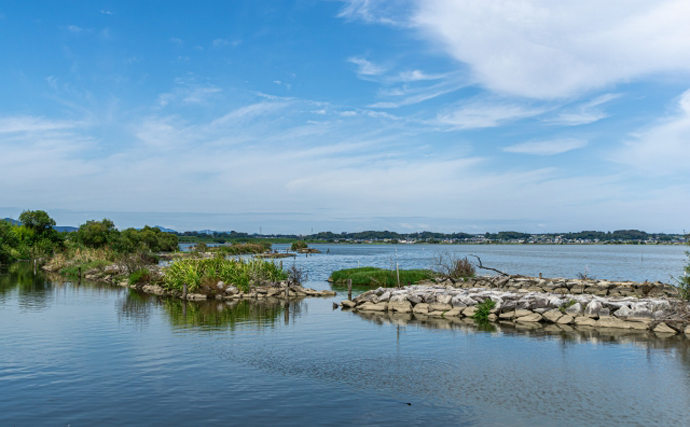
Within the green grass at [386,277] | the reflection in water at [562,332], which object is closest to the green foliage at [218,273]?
the green grass at [386,277]

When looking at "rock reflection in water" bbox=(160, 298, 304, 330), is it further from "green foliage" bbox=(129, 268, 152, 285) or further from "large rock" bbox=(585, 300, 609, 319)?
"large rock" bbox=(585, 300, 609, 319)

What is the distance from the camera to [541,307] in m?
24.8

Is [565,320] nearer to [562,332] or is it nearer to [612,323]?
[612,323]

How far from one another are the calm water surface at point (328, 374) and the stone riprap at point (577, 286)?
1455 cm

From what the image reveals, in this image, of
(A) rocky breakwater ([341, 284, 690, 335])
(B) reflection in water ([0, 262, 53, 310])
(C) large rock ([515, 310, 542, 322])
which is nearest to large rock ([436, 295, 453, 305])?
(A) rocky breakwater ([341, 284, 690, 335])

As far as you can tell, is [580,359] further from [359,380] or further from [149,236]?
[149,236]

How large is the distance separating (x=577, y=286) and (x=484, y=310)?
45.3ft

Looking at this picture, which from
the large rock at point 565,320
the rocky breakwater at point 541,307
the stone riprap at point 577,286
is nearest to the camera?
the rocky breakwater at point 541,307

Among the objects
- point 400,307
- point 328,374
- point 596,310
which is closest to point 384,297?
point 400,307

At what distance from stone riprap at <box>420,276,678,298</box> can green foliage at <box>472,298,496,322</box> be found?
9.61 metres

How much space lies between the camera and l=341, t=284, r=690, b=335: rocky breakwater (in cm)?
2175

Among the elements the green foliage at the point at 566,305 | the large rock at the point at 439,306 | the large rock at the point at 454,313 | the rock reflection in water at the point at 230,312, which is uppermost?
the green foliage at the point at 566,305

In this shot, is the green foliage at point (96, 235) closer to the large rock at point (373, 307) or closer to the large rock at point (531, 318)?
the large rock at point (373, 307)

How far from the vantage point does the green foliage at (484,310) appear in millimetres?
25380
